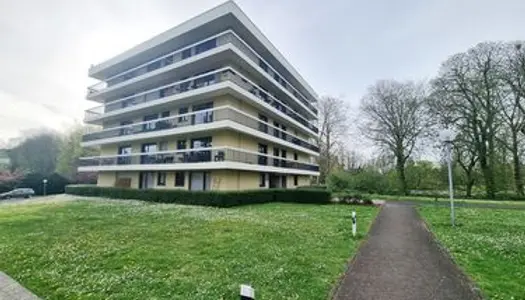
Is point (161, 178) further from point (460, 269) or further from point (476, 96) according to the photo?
point (476, 96)

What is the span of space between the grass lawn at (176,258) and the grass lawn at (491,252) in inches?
110

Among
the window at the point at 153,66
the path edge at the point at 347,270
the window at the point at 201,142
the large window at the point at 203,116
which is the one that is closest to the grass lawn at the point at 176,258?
the path edge at the point at 347,270

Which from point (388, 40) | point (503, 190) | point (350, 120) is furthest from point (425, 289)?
point (350, 120)

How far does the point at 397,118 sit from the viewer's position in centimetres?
3572

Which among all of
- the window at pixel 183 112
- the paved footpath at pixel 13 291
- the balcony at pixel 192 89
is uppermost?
the balcony at pixel 192 89

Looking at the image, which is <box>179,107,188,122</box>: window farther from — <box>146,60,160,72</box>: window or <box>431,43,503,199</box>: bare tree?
<box>431,43,503,199</box>: bare tree

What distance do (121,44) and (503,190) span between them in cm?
4699

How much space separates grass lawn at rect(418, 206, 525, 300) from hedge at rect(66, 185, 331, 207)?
40.6ft

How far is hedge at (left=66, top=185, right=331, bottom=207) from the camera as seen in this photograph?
20.2 m

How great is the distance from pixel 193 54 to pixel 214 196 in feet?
45.6

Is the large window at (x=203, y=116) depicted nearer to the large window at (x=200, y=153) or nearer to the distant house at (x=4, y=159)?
the large window at (x=200, y=153)

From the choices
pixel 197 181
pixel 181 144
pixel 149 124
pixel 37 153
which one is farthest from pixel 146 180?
pixel 37 153

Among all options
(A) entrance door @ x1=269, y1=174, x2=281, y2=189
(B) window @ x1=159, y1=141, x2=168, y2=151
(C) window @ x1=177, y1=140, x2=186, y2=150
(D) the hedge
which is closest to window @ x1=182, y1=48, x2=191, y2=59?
(C) window @ x1=177, y1=140, x2=186, y2=150

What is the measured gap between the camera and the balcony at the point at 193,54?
74.8ft
